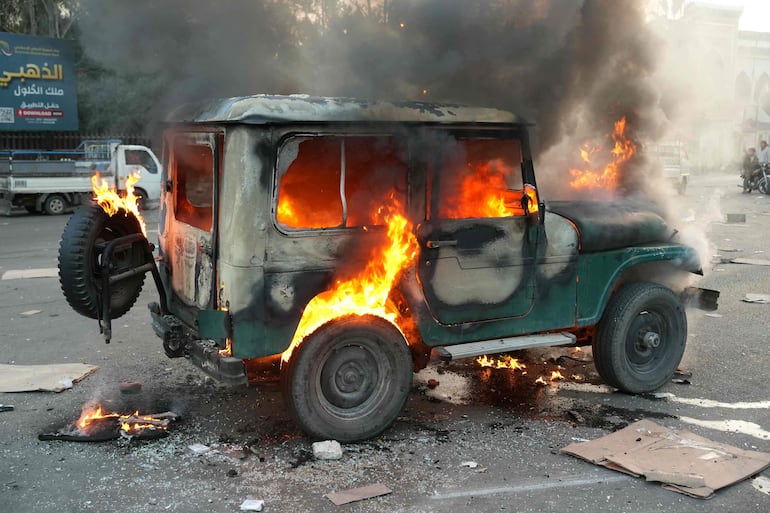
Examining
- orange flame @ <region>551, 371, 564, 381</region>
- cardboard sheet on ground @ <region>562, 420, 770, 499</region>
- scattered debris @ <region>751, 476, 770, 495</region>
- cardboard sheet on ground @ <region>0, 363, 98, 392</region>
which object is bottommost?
scattered debris @ <region>751, 476, 770, 495</region>

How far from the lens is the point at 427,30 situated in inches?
224

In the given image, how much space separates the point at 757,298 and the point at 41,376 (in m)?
8.04

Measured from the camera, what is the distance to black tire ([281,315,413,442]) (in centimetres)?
435

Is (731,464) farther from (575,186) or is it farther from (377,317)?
(575,186)

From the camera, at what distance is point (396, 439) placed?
4664 millimetres

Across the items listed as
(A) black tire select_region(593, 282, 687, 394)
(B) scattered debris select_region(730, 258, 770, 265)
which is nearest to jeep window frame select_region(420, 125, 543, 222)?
(A) black tire select_region(593, 282, 687, 394)

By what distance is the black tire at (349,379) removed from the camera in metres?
4.35

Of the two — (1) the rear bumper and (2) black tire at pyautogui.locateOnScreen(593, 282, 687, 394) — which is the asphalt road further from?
(1) the rear bumper

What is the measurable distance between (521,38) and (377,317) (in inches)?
100

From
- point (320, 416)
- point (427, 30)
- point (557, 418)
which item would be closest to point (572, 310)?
point (557, 418)

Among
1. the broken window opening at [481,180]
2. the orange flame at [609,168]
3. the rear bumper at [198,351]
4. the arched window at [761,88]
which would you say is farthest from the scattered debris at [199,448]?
the arched window at [761,88]

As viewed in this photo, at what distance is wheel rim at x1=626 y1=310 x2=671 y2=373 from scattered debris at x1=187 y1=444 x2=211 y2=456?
313 cm

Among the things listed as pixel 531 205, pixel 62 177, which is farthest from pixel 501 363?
pixel 62 177

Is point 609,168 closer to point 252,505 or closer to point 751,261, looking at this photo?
point 252,505
